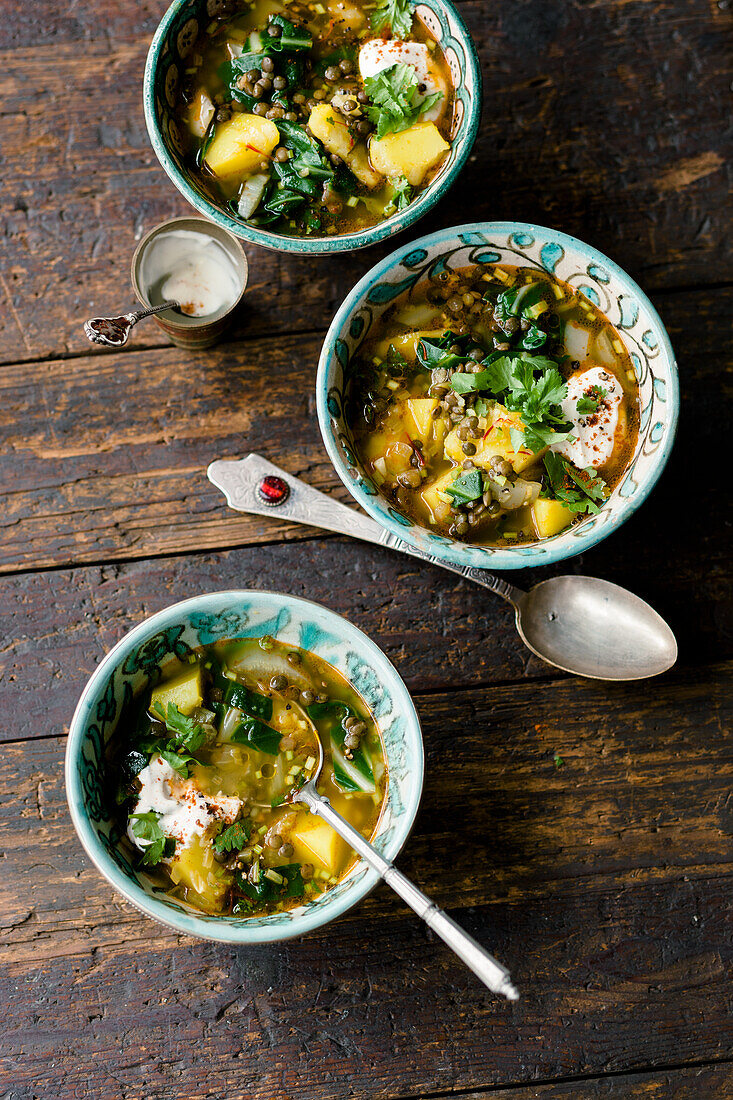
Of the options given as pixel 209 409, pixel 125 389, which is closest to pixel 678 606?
pixel 209 409

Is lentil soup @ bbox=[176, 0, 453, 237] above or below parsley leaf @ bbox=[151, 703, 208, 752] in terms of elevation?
above

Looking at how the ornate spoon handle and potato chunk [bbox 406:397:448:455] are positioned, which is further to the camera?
the ornate spoon handle

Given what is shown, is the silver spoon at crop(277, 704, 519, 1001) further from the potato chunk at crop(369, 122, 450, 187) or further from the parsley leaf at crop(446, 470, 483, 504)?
the potato chunk at crop(369, 122, 450, 187)

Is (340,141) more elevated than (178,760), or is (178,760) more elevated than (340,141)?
(340,141)

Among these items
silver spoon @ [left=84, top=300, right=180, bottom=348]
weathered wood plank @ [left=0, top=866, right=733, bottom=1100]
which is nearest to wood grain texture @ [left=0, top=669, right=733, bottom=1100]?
weathered wood plank @ [left=0, top=866, right=733, bottom=1100]

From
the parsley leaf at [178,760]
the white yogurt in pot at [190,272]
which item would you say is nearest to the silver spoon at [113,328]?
the white yogurt in pot at [190,272]

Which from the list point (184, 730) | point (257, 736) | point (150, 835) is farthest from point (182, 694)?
point (150, 835)

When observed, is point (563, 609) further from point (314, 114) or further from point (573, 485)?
point (314, 114)
